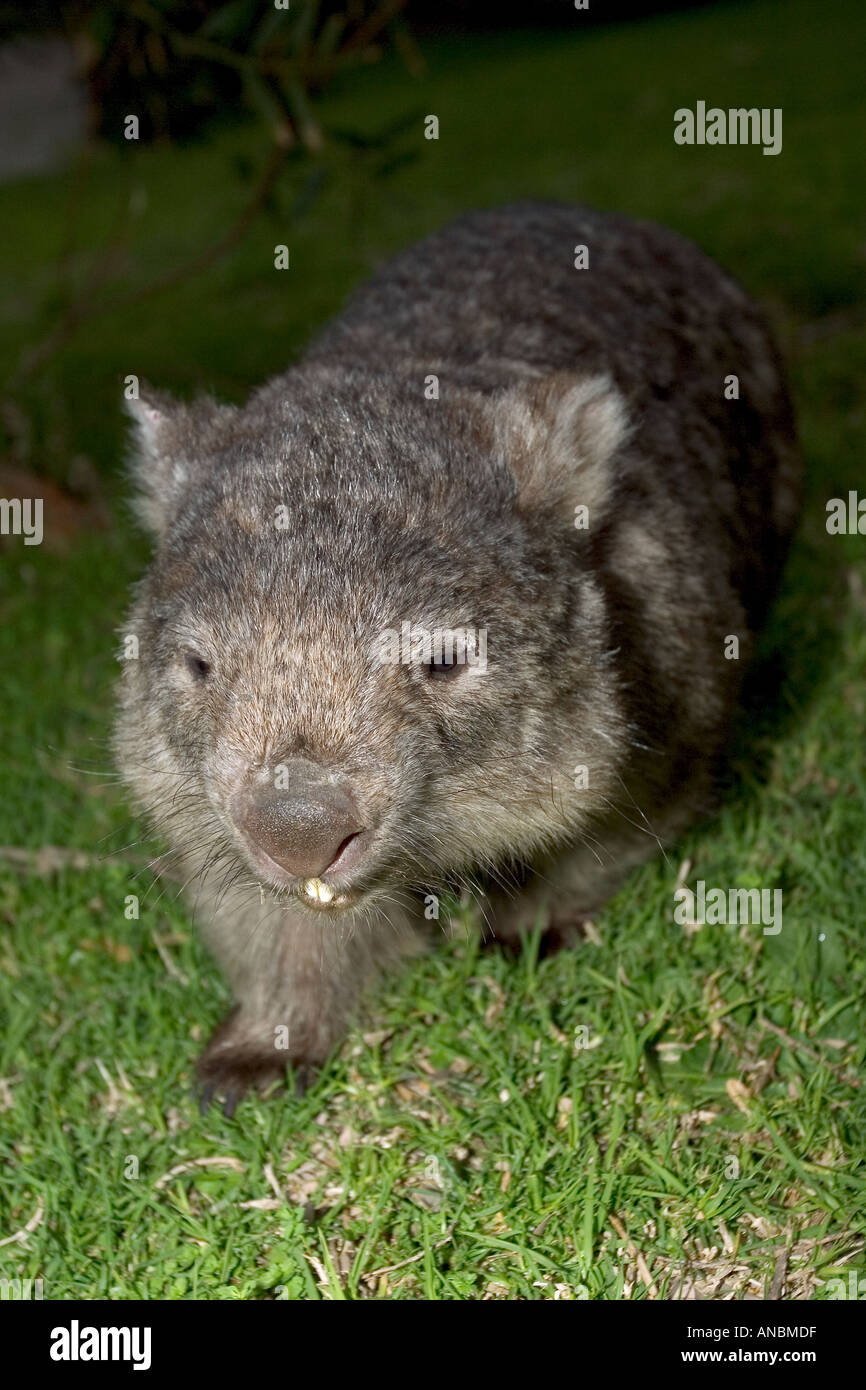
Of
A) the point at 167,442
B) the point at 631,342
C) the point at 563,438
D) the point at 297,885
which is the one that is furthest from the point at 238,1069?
the point at 631,342

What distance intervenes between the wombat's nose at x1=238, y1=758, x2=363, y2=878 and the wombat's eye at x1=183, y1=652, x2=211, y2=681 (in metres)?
0.38

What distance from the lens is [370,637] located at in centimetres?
259

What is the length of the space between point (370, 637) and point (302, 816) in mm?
361

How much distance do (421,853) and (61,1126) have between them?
108cm

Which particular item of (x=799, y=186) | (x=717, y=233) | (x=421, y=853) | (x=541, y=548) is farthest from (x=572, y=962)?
(x=799, y=186)

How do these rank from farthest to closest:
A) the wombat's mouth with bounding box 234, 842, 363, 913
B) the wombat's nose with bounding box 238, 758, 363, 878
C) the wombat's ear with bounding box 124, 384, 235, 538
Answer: the wombat's ear with bounding box 124, 384, 235, 538, the wombat's mouth with bounding box 234, 842, 363, 913, the wombat's nose with bounding box 238, 758, 363, 878

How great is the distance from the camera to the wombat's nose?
7.98 ft

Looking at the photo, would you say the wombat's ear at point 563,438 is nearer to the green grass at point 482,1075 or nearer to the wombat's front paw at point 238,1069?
the green grass at point 482,1075

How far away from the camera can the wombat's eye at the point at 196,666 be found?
2762mm

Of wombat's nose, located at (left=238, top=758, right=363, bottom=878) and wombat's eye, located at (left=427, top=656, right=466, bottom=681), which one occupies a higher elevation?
wombat's eye, located at (left=427, top=656, right=466, bottom=681)

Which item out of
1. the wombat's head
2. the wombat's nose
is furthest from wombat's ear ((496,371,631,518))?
the wombat's nose

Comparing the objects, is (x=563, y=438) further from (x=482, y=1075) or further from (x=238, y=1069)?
(x=238, y=1069)

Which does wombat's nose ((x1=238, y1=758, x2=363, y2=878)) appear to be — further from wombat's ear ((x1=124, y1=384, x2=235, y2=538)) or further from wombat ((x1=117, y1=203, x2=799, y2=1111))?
wombat's ear ((x1=124, y1=384, x2=235, y2=538))

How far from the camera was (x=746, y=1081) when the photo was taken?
10.0 ft
